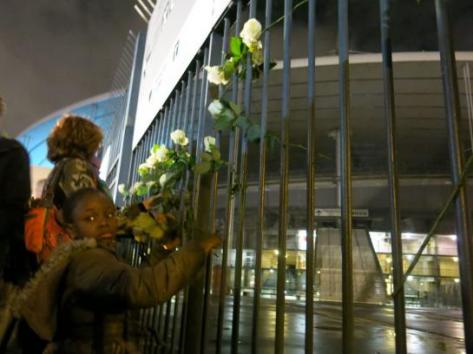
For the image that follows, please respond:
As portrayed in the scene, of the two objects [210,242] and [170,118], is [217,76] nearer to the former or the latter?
[210,242]

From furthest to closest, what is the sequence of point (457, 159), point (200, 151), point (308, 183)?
1. point (200, 151)
2. point (308, 183)
3. point (457, 159)

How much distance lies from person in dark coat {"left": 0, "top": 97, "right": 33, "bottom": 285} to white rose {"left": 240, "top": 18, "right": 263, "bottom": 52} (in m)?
1.46

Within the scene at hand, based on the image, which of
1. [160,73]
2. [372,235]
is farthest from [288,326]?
[372,235]

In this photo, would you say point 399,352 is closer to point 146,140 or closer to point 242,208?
point 242,208

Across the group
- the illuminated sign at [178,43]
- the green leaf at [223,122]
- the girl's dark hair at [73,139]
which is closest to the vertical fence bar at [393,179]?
the green leaf at [223,122]

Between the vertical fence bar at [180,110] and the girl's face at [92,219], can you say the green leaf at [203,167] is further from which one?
the vertical fence bar at [180,110]

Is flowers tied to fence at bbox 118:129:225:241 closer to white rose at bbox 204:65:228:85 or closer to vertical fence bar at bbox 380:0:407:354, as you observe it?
white rose at bbox 204:65:228:85

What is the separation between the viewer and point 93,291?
1.13m

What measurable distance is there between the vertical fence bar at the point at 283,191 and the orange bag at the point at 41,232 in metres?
1.17

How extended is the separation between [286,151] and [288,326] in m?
4.56

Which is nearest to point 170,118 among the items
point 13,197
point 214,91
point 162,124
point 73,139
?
point 162,124

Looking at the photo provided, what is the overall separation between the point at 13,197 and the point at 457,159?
207 centimetres

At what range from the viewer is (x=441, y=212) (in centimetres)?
82

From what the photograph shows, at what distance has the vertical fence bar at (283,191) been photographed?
1.30 metres
